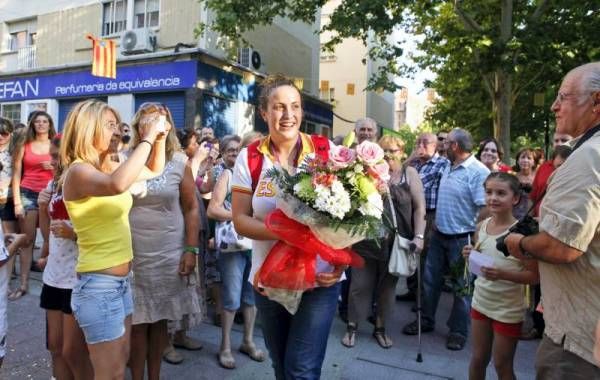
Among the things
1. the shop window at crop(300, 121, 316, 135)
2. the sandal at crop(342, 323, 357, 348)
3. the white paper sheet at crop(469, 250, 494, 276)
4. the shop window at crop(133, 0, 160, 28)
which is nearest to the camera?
the white paper sheet at crop(469, 250, 494, 276)

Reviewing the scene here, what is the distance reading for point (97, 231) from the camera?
2.54 metres

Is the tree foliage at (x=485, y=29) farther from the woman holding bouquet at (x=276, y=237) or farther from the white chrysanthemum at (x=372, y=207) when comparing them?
the white chrysanthemum at (x=372, y=207)

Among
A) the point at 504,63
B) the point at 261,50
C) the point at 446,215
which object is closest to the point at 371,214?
the point at 446,215

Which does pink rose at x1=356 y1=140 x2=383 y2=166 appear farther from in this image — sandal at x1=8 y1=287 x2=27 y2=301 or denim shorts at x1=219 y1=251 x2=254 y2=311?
sandal at x1=8 y1=287 x2=27 y2=301

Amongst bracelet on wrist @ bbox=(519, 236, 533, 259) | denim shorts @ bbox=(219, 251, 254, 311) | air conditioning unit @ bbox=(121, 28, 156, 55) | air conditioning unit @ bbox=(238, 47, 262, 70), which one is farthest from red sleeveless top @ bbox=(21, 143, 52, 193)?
air conditioning unit @ bbox=(238, 47, 262, 70)

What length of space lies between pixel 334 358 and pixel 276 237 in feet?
8.26

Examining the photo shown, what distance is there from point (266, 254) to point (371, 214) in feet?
2.12

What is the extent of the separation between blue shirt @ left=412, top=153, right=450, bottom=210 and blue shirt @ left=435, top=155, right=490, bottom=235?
489 mm

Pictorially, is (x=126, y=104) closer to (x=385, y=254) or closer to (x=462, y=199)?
(x=385, y=254)

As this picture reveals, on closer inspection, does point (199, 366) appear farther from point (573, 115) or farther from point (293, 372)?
point (573, 115)

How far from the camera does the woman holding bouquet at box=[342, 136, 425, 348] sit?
4.67 m

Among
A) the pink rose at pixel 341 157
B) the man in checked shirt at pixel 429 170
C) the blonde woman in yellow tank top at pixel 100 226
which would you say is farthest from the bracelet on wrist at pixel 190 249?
the man in checked shirt at pixel 429 170

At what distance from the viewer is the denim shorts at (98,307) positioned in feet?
7.97

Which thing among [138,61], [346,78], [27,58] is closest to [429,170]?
[138,61]
